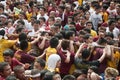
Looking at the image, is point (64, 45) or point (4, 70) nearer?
point (4, 70)

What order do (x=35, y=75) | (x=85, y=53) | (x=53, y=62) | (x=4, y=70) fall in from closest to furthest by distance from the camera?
1. (x=35, y=75)
2. (x=4, y=70)
3. (x=53, y=62)
4. (x=85, y=53)

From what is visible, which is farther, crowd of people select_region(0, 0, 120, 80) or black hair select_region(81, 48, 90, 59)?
black hair select_region(81, 48, 90, 59)

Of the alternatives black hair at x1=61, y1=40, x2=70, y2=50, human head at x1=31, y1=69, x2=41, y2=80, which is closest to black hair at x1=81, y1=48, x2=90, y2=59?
black hair at x1=61, y1=40, x2=70, y2=50

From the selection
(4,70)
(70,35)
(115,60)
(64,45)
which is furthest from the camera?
(70,35)

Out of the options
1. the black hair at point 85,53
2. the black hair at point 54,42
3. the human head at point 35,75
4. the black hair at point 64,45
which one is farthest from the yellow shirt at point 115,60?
the human head at point 35,75

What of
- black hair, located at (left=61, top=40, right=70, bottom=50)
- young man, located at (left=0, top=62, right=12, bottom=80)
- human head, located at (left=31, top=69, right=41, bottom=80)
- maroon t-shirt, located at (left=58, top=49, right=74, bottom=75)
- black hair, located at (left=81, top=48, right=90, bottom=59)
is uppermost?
young man, located at (left=0, top=62, right=12, bottom=80)

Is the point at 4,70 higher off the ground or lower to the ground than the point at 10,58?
higher

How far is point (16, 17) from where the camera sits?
16.0 meters

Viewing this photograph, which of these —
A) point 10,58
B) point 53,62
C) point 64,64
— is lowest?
point 64,64

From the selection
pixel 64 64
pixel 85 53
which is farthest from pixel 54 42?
pixel 85 53

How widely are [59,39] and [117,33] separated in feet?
6.41

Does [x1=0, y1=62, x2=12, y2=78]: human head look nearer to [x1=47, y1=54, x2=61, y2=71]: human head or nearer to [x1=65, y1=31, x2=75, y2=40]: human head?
[x1=47, y1=54, x2=61, y2=71]: human head

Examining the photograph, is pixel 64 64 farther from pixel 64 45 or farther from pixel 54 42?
pixel 54 42

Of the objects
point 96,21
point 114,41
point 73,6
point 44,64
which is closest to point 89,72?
point 44,64
